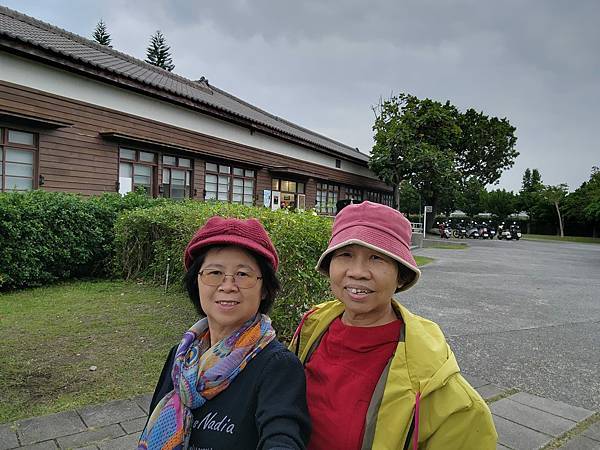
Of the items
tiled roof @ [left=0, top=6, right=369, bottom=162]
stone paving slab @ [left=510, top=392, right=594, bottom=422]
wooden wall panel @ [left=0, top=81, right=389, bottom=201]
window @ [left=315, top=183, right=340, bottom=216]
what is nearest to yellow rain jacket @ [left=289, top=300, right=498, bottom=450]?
stone paving slab @ [left=510, top=392, right=594, bottom=422]

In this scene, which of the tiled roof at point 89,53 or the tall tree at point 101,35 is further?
the tall tree at point 101,35

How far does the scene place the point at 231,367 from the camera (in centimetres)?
140

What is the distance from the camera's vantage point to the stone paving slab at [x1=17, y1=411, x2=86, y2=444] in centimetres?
278

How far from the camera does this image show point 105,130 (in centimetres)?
1281

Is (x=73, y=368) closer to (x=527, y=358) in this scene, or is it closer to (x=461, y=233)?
(x=527, y=358)

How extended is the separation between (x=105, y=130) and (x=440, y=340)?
1324cm

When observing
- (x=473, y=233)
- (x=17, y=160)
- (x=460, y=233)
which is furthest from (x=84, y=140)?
(x=473, y=233)

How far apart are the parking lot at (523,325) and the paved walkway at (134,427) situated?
47 centimetres

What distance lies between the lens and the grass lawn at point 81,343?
3.52m

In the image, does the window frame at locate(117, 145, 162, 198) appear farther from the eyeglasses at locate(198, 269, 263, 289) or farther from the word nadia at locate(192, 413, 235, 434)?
the word nadia at locate(192, 413, 235, 434)

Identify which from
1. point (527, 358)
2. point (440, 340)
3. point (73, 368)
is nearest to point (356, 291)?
point (440, 340)

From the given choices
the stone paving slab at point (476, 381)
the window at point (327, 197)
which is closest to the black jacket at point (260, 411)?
the stone paving slab at point (476, 381)

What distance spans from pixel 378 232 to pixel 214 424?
800 mm

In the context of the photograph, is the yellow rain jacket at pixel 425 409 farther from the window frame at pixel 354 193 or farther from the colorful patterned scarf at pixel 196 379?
the window frame at pixel 354 193
